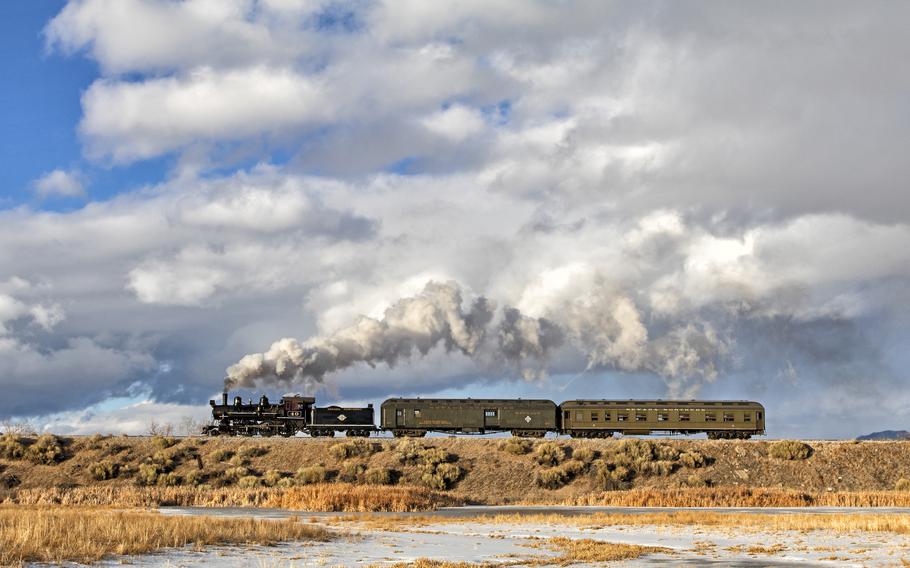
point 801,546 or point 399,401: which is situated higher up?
point 399,401

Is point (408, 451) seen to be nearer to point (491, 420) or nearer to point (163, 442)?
point (491, 420)

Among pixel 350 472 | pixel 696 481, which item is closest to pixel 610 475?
pixel 696 481

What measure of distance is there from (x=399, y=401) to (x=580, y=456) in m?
17.7

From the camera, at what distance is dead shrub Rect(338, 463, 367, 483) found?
63.7 metres

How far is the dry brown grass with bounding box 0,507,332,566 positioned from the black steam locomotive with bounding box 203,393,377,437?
137 feet

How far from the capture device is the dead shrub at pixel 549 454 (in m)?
65.4

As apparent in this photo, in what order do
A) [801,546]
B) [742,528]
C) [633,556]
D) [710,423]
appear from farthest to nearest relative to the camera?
[710,423] → [742,528] → [801,546] → [633,556]

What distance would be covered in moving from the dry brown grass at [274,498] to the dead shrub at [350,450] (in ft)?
42.3

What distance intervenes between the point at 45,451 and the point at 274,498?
94.6 feet

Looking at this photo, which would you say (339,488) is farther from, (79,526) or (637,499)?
(79,526)

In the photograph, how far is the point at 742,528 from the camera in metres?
36.4

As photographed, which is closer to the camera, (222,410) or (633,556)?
(633,556)

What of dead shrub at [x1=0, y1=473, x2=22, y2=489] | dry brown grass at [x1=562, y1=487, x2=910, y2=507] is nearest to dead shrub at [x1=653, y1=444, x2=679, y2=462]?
dry brown grass at [x1=562, y1=487, x2=910, y2=507]

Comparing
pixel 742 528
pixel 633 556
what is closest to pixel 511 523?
pixel 742 528
